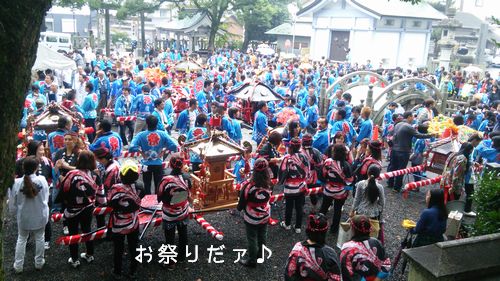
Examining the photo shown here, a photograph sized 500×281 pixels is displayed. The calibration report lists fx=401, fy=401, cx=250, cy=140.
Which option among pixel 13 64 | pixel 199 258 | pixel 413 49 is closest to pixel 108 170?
pixel 199 258

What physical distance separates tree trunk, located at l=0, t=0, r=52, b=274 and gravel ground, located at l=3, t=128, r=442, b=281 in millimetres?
2763

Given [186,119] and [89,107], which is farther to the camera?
[89,107]

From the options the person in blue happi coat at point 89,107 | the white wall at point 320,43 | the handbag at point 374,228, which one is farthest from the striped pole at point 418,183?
the white wall at point 320,43

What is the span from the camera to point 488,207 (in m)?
4.77

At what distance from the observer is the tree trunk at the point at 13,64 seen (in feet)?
8.78

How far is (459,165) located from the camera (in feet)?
23.1

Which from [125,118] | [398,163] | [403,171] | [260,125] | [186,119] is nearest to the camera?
[403,171]

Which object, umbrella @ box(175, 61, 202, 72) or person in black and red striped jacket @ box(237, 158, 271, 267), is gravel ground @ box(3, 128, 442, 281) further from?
umbrella @ box(175, 61, 202, 72)

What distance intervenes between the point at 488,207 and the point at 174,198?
3901 millimetres

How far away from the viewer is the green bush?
456cm

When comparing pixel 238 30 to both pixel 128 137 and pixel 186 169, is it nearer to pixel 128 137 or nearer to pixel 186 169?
pixel 128 137

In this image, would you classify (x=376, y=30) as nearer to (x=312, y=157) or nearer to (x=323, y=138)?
(x=323, y=138)

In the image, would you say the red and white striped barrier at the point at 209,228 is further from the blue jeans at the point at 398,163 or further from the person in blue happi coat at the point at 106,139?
the blue jeans at the point at 398,163

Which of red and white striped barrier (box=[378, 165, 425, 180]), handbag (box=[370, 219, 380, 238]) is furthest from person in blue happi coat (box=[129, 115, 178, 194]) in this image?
red and white striped barrier (box=[378, 165, 425, 180])
